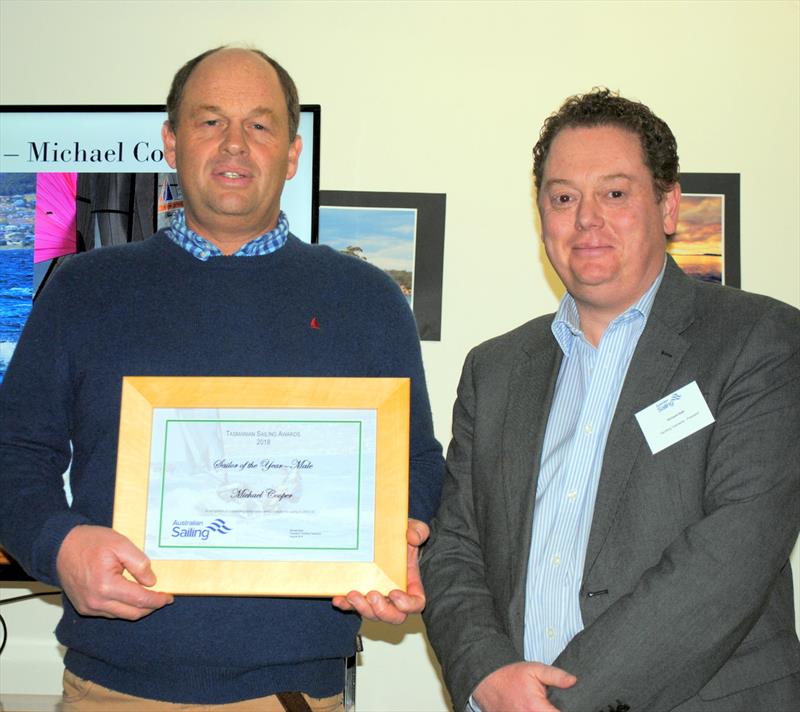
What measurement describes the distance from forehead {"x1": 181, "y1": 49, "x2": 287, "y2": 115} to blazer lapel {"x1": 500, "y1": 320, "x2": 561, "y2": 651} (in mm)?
887

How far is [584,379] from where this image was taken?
2.26 metres

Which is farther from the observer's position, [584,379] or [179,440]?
[584,379]

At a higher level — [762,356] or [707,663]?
[762,356]

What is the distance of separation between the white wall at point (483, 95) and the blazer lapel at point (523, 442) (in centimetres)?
110

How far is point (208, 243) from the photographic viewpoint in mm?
2225

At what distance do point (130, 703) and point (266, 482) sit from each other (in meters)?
0.56

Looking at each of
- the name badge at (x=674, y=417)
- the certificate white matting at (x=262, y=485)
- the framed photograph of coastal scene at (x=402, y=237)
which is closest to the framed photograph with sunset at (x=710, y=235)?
the framed photograph of coastal scene at (x=402, y=237)

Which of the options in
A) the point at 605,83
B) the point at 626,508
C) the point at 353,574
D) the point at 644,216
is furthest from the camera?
the point at 605,83

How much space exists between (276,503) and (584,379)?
0.83 meters

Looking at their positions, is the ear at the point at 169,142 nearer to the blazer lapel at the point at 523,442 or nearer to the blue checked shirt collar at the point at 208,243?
the blue checked shirt collar at the point at 208,243

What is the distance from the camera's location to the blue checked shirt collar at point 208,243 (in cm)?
221

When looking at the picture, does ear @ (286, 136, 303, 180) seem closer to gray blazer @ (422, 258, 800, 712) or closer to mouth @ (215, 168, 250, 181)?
mouth @ (215, 168, 250, 181)

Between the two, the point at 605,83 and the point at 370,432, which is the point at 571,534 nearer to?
the point at 370,432

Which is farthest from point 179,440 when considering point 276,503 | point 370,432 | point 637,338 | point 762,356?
point 762,356
